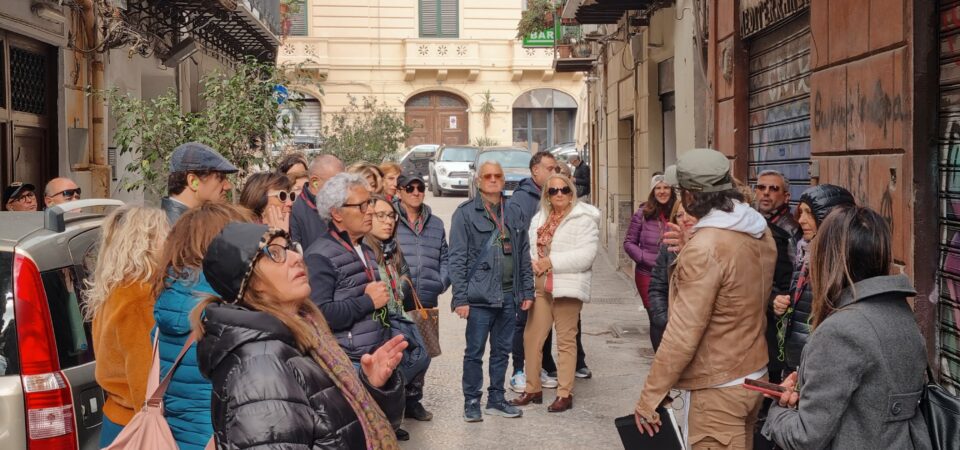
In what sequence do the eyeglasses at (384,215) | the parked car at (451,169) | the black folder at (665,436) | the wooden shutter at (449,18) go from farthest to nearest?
the wooden shutter at (449,18) < the parked car at (451,169) < the eyeglasses at (384,215) < the black folder at (665,436)

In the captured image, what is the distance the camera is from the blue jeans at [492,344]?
24.4ft

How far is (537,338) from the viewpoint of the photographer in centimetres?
786

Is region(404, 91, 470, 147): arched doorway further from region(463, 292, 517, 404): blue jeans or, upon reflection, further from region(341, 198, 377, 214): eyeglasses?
region(341, 198, 377, 214): eyeglasses

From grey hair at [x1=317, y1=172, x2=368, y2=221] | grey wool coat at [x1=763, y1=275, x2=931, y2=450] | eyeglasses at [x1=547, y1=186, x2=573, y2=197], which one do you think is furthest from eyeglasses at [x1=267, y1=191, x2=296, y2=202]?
grey wool coat at [x1=763, y1=275, x2=931, y2=450]

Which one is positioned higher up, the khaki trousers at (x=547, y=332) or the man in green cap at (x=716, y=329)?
the man in green cap at (x=716, y=329)

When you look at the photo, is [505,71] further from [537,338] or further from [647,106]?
[537,338]

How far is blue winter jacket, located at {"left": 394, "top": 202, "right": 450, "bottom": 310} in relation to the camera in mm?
7352

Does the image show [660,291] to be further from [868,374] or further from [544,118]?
[544,118]

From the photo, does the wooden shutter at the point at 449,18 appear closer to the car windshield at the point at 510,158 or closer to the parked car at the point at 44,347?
the car windshield at the point at 510,158

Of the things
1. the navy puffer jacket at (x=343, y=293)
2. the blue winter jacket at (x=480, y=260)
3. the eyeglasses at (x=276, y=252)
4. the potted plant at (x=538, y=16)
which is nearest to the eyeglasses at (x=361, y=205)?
the navy puffer jacket at (x=343, y=293)

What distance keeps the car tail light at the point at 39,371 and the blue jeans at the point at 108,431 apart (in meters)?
0.11

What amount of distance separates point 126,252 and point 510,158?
78.1ft

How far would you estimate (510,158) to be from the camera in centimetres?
2773

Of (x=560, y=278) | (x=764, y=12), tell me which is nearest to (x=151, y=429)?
(x=560, y=278)
